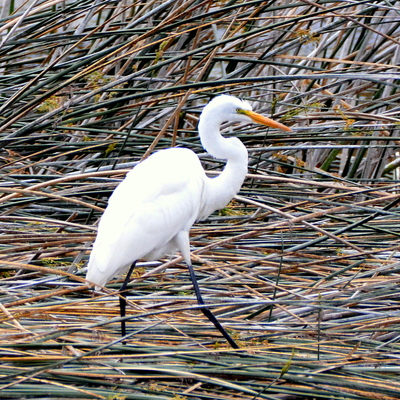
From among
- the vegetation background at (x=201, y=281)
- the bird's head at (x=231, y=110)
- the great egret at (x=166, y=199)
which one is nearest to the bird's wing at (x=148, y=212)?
the great egret at (x=166, y=199)

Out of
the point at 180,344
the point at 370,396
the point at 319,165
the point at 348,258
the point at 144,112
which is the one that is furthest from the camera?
the point at 319,165

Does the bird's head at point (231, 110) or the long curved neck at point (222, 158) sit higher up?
the bird's head at point (231, 110)

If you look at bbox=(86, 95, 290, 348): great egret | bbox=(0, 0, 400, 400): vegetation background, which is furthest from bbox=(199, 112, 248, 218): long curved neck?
bbox=(0, 0, 400, 400): vegetation background

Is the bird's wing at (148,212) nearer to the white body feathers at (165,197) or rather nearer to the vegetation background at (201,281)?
the white body feathers at (165,197)

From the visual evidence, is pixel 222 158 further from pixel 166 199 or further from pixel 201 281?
pixel 201 281

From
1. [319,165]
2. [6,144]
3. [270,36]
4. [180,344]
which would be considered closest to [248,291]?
[180,344]

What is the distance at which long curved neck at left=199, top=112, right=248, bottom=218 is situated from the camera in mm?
2246

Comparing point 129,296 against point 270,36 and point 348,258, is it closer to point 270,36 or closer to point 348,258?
point 348,258

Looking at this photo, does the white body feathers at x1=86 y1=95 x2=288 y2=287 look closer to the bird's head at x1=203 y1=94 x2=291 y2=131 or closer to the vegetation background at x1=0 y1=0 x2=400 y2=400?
the bird's head at x1=203 y1=94 x2=291 y2=131

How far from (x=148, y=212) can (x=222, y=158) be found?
13.9 inches

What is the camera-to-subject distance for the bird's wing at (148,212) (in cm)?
207

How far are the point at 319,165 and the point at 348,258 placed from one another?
1714mm

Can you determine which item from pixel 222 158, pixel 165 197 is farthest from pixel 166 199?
pixel 222 158

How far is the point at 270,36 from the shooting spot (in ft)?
10.9
